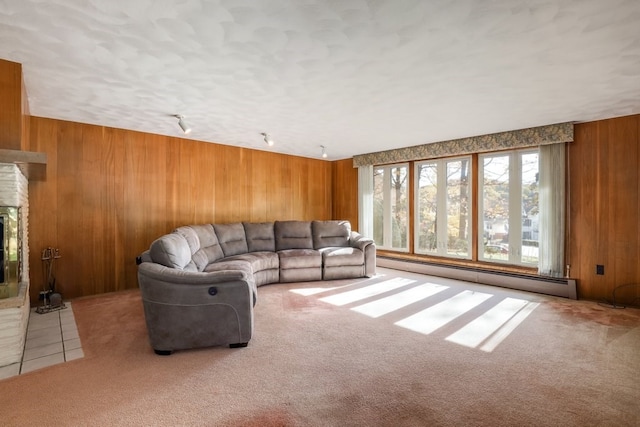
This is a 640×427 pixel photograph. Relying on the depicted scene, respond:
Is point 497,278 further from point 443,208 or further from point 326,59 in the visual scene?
point 326,59

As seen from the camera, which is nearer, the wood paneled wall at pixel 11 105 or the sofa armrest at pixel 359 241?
the wood paneled wall at pixel 11 105

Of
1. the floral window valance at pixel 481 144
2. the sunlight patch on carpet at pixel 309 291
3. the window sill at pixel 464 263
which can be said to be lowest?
the sunlight patch on carpet at pixel 309 291

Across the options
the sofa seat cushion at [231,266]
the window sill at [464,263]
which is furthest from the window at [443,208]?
the sofa seat cushion at [231,266]

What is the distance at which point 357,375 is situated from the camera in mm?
2277

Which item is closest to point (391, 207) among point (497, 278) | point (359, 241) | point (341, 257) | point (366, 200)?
point (366, 200)

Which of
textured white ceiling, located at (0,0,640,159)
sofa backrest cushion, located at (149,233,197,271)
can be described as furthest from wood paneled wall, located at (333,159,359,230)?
sofa backrest cushion, located at (149,233,197,271)

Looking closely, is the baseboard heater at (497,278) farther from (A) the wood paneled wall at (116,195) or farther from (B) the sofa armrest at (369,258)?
(A) the wood paneled wall at (116,195)

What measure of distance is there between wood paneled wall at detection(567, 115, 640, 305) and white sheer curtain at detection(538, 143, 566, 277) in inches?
5.2

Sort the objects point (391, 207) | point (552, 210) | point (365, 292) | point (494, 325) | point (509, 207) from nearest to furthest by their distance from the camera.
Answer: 1. point (494, 325)
2. point (552, 210)
3. point (365, 292)
4. point (509, 207)
5. point (391, 207)

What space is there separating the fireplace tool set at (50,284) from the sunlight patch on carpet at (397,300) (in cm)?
369

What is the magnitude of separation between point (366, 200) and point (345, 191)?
2.39ft

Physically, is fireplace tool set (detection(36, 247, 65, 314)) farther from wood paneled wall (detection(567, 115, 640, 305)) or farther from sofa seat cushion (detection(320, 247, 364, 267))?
wood paneled wall (detection(567, 115, 640, 305))

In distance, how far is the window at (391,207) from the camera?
646cm

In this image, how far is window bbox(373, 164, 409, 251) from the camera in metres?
6.46
